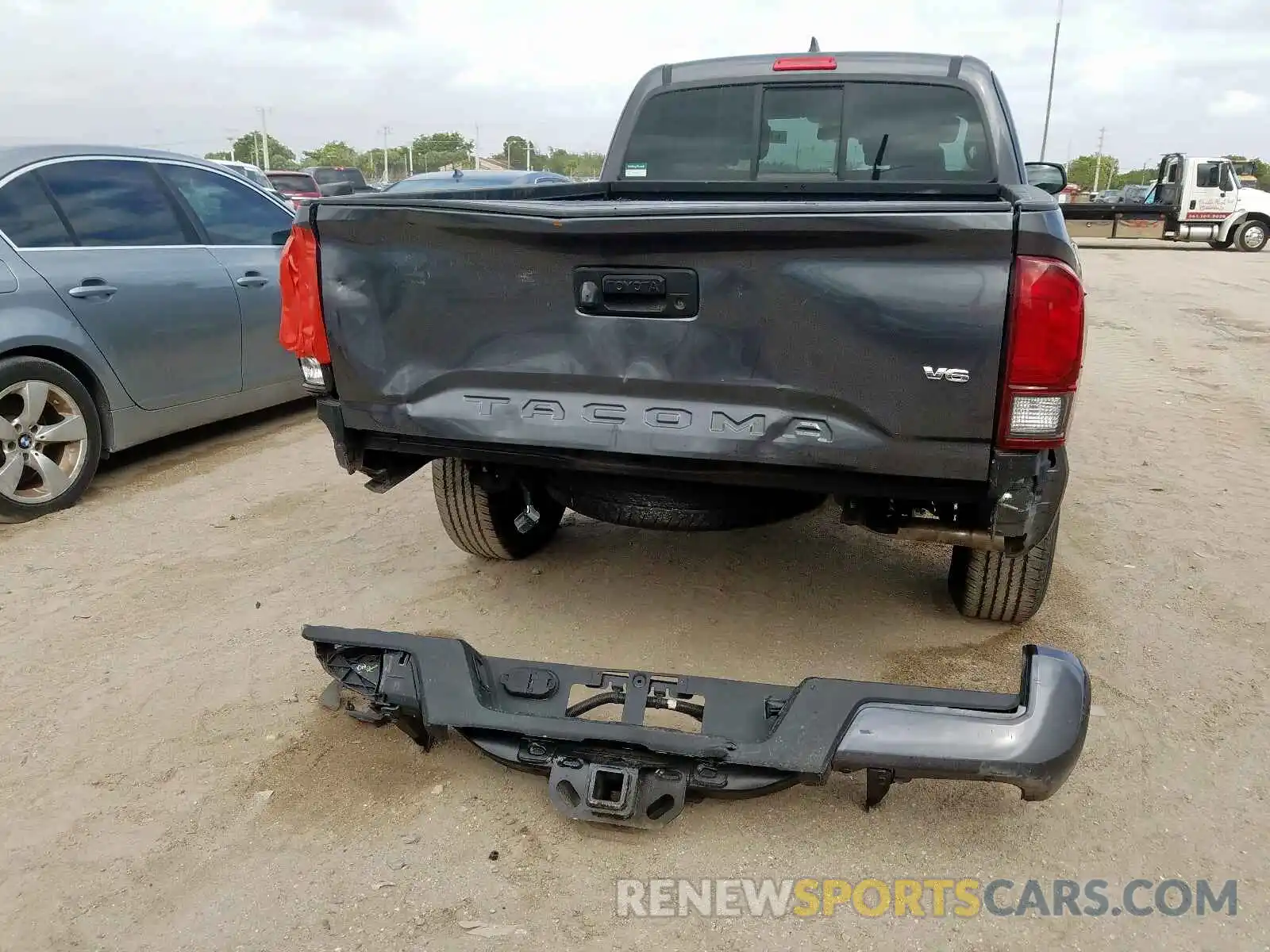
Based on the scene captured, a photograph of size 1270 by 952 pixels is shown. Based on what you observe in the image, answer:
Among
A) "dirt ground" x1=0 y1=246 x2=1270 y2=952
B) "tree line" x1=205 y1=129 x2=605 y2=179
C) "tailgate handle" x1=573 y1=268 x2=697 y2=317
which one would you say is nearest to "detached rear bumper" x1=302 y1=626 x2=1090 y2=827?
"dirt ground" x1=0 y1=246 x2=1270 y2=952

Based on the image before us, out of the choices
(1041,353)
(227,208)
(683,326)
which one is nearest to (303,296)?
(683,326)

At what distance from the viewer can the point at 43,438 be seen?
14.4ft

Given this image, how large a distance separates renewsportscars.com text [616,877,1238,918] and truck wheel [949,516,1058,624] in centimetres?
109

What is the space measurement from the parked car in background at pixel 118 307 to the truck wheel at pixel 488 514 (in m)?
2.08

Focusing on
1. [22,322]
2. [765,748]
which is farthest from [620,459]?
[22,322]

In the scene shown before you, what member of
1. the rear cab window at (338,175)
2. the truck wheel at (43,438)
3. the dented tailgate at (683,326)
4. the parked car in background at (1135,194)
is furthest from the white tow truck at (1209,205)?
the dented tailgate at (683,326)

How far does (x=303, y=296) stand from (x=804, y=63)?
2.72 m

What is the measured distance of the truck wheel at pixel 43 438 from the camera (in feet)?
14.0

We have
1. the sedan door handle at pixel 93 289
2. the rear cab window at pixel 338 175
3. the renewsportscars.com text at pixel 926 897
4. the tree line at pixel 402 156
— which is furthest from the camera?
the tree line at pixel 402 156

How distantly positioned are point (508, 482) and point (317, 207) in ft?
3.36

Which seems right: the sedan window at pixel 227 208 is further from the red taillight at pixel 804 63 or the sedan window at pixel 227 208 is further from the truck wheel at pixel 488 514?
the red taillight at pixel 804 63

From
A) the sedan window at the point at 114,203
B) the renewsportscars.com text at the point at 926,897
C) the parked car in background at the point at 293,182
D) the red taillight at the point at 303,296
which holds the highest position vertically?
the parked car in background at the point at 293,182

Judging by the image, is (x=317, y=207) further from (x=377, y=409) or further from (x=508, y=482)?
(x=508, y=482)

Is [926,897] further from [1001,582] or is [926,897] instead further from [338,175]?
[338,175]
